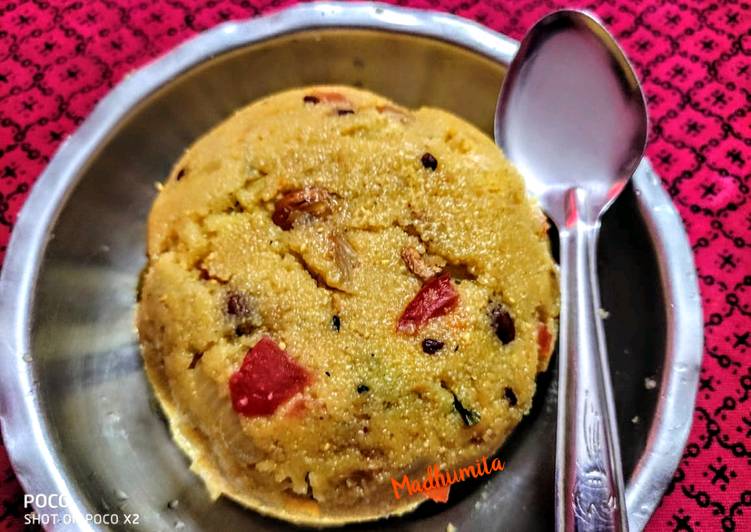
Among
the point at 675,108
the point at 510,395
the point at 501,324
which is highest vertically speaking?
the point at 675,108

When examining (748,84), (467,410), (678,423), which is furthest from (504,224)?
(748,84)

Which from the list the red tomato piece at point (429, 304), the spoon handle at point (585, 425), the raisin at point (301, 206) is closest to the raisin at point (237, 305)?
the raisin at point (301, 206)

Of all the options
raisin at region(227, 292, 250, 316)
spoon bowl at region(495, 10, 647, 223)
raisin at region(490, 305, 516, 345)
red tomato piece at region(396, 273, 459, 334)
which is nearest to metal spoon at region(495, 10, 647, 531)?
spoon bowl at region(495, 10, 647, 223)

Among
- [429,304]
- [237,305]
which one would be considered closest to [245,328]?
[237,305]

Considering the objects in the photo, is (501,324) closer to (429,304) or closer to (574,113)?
(429,304)

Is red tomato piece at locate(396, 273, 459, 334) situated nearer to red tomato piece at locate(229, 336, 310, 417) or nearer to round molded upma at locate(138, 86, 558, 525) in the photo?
round molded upma at locate(138, 86, 558, 525)

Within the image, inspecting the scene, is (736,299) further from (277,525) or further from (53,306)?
(53,306)

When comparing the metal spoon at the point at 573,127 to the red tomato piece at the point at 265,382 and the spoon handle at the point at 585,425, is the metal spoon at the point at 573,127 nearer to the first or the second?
the spoon handle at the point at 585,425
